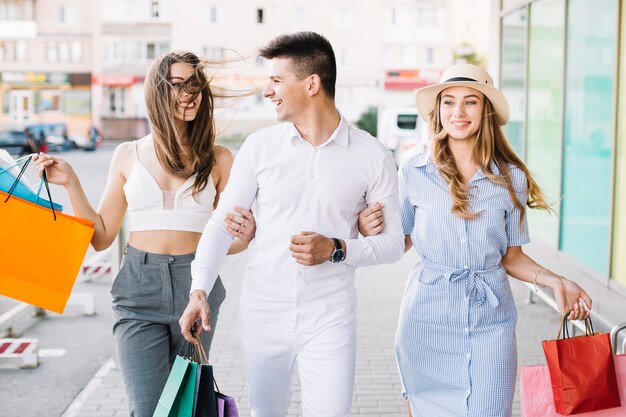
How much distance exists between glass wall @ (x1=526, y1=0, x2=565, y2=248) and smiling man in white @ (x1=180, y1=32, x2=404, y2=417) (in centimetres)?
560

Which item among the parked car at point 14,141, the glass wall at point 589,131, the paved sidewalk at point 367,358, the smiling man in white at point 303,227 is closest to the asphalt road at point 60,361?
the paved sidewalk at point 367,358

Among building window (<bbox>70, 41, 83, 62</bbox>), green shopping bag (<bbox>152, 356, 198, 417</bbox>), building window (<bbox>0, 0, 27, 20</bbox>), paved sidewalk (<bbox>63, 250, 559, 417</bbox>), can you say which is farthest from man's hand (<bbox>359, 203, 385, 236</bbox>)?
building window (<bbox>0, 0, 27, 20</bbox>)

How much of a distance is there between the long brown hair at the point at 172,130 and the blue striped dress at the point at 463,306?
90 cm

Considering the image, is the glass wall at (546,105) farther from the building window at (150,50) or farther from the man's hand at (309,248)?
the building window at (150,50)

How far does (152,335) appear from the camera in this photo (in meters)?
3.26

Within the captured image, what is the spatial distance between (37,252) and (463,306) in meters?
1.64

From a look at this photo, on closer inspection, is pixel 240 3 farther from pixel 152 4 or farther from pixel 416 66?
pixel 416 66

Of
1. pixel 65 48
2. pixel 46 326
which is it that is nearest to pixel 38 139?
pixel 65 48

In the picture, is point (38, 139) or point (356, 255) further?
point (38, 139)

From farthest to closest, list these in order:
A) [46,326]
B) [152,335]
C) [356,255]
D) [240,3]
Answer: [240,3]
[46,326]
[152,335]
[356,255]

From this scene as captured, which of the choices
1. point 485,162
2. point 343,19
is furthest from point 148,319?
point 343,19

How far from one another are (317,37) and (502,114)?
83 centimetres

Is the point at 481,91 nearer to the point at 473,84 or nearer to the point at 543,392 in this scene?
the point at 473,84

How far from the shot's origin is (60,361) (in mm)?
6625
